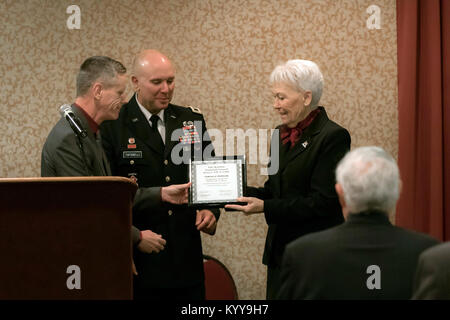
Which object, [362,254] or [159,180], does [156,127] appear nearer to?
[159,180]

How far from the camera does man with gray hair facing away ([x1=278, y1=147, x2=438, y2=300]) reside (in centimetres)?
157

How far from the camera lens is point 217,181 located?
2781mm

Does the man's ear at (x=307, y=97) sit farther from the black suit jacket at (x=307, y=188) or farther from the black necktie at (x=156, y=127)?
the black necktie at (x=156, y=127)

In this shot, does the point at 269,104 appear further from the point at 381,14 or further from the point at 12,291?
the point at 12,291

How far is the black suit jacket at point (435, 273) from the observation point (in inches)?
53.4

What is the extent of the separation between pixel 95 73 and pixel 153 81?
1.12ft

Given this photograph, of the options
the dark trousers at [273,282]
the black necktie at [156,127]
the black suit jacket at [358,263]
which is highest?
the black necktie at [156,127]

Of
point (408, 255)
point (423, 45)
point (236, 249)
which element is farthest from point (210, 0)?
point (408, 255)

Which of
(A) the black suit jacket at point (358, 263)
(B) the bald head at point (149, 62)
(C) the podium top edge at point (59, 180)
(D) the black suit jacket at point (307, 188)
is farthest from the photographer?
(B) the bald head at point (149, 62)

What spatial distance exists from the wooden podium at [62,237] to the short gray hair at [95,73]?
35.1 inches

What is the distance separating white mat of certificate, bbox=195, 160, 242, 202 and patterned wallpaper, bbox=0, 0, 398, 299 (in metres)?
1.11

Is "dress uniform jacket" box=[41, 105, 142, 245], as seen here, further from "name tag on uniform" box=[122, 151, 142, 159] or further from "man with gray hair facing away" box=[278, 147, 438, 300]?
"man with gray hair facing away" box=[278, 147, 438, 300]

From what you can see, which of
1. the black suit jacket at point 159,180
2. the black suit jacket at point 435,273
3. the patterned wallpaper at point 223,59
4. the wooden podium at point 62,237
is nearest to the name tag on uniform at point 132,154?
the black suit jacket at point 159,180

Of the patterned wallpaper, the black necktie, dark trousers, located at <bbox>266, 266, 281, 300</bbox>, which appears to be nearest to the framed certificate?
the black necktie
